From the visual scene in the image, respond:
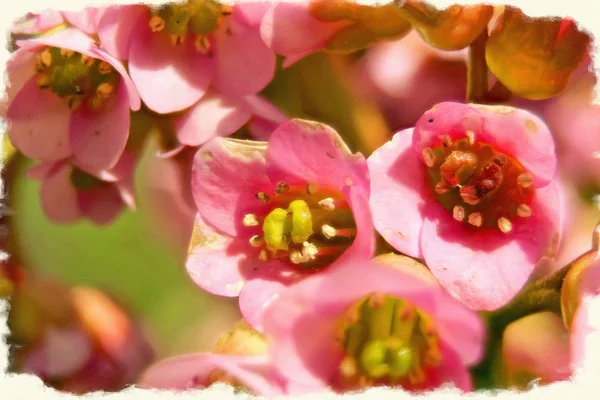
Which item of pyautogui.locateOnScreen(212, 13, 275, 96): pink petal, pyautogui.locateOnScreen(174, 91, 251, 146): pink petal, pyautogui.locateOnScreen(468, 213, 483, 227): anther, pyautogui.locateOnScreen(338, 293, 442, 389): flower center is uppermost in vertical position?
pyautogui.locateOnScreen(212, 13, 275, 96): pink petal

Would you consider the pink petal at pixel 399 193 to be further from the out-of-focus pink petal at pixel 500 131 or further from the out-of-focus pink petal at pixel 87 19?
the out-of-focus pink petal at pixel 87 19

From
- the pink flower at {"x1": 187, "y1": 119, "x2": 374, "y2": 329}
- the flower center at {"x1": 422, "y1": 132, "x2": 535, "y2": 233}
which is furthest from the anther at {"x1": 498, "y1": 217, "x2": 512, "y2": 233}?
the pink flower at {"x1": 187, "y1": 119, "x2": 374, "y2": 329}

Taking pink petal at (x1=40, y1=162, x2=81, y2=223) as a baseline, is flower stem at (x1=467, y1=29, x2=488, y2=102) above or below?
above

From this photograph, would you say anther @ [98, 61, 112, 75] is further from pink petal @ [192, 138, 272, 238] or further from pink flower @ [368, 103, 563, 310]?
pink flower @ [368, 103, 563, 310]

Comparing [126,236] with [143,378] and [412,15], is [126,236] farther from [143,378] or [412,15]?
[412,15]

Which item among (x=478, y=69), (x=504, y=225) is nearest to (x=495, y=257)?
(x=504, y=225)

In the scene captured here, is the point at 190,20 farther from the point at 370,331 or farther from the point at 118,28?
the point at 370,331

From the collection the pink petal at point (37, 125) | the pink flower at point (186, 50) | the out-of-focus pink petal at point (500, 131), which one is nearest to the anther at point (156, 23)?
the pink flower at point (186, 50)
